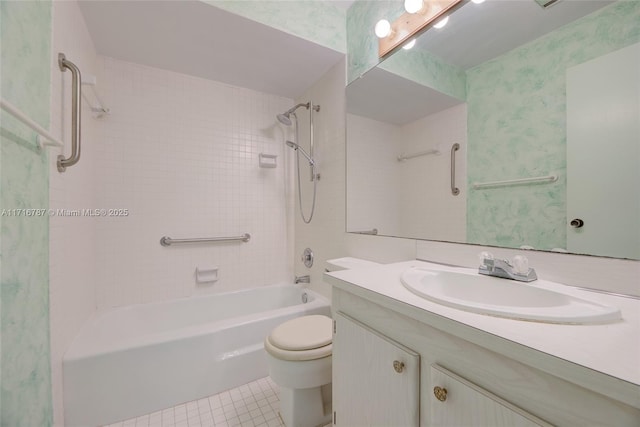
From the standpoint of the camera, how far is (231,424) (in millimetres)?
1225

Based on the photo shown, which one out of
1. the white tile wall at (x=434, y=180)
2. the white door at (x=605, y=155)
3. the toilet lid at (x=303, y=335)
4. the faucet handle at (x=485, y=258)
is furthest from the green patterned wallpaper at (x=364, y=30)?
the toilet lid at (x=303, y=335)

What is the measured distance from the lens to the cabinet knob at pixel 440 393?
1.77 ft

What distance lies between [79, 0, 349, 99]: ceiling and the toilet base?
1953mm

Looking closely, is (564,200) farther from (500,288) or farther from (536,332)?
(536,332)

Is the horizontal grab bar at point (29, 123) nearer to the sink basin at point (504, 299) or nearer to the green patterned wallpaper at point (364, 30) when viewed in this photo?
the sink basin at point (504, 299)

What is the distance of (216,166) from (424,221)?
1.65 m

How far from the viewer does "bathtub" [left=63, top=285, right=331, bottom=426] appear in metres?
1.18

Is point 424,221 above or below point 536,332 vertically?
above

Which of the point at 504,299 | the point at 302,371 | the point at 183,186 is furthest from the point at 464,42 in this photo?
the point at 183,186

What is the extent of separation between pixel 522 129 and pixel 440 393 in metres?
0.88

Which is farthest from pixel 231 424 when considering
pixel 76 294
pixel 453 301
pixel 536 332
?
pixel 536 332

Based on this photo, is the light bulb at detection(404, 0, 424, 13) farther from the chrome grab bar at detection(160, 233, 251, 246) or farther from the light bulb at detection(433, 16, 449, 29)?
the chrome grab bar at detection(160, 233, 251, 246)

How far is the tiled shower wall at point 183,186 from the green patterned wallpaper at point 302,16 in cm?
82

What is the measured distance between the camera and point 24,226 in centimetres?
80
